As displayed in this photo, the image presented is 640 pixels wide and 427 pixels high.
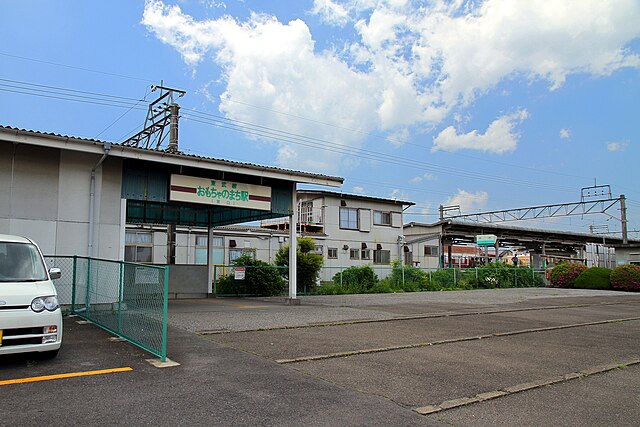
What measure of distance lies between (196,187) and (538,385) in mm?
10408

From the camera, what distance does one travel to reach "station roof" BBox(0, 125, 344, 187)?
1084 cm

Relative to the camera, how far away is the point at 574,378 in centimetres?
659

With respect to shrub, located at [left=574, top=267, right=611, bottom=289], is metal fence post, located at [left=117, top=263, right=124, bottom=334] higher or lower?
higher

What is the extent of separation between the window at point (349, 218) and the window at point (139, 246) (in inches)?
496

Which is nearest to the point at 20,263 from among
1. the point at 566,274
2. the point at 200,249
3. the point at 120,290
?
the point at 120,290

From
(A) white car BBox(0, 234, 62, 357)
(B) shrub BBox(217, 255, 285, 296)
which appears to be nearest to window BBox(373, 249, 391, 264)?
(B) shrub BBox(217, 255, 285, 296)

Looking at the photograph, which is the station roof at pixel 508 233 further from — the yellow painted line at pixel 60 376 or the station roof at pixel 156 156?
the yellow painted line at pixel 60 376

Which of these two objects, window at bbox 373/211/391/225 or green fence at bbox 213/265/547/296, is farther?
window at bbox 373/211/391/225

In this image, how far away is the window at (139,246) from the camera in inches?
1048

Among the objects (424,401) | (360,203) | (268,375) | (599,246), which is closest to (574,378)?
(424,401)

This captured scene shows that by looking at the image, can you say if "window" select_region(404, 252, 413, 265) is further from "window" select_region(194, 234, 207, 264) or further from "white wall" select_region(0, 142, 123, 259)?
"white wall" select_region(0, 142, 123, 259)

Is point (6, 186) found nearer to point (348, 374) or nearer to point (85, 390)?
point (85, 390)

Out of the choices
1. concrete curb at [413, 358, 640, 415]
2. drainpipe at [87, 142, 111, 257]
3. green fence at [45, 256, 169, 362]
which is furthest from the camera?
drainpipe at [87, 142, 111, 257]

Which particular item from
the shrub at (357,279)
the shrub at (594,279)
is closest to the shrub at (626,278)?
the shrub at (594,279)
